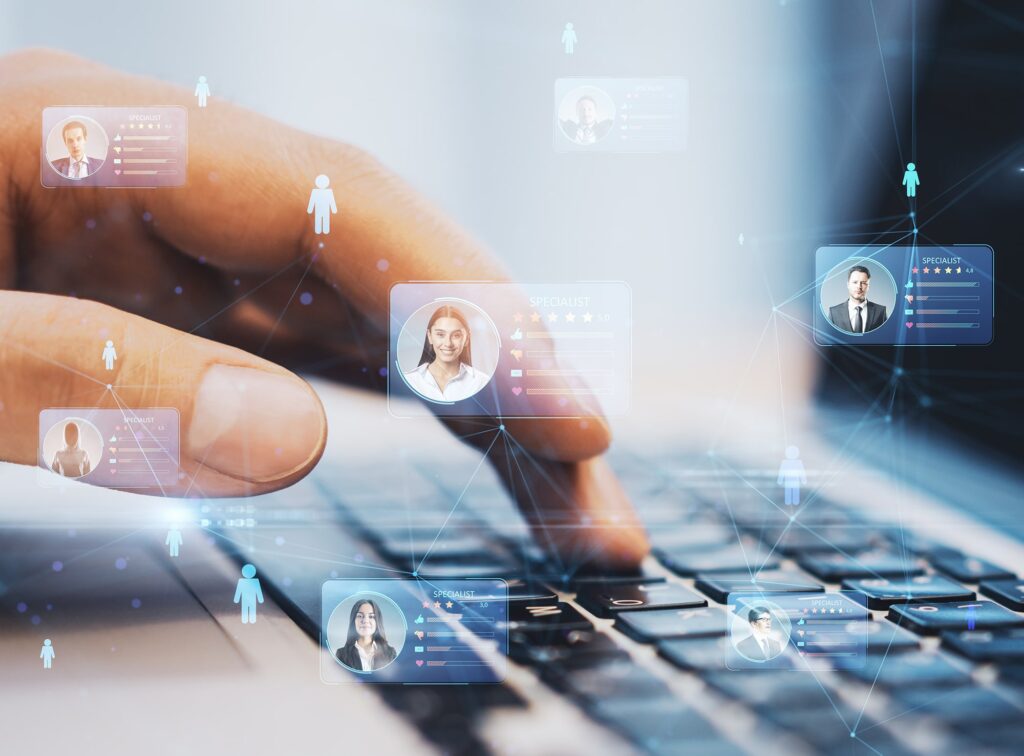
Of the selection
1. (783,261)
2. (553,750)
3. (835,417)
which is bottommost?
(553,750)

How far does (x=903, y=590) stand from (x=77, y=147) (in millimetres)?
717

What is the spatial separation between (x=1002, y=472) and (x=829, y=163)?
0.28 m

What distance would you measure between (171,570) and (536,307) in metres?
0.34

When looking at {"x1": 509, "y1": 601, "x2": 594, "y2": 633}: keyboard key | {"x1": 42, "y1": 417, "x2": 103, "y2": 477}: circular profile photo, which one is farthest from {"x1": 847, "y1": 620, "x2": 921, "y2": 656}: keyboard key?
{"x1": 42, "y1": 417, "x2": 103, "y2": 477}: circular profile photo

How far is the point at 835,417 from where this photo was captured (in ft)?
1.94

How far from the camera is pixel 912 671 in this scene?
1.82 feet

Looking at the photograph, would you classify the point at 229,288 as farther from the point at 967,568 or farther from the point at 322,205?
the point at 967,568

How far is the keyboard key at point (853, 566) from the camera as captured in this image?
0.59m

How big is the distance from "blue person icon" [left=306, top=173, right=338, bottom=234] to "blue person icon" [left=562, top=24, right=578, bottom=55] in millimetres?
211

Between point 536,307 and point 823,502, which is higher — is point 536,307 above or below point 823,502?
above

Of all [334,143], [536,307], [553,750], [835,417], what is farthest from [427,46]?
[553,750]

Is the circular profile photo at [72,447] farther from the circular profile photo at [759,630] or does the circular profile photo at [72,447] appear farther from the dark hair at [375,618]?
the circular profile photo at [759,630]

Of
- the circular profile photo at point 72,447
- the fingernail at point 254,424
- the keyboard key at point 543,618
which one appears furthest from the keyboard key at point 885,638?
the circular profile photo at point 72,447

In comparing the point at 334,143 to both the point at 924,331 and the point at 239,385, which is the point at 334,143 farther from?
the point at 924,331
